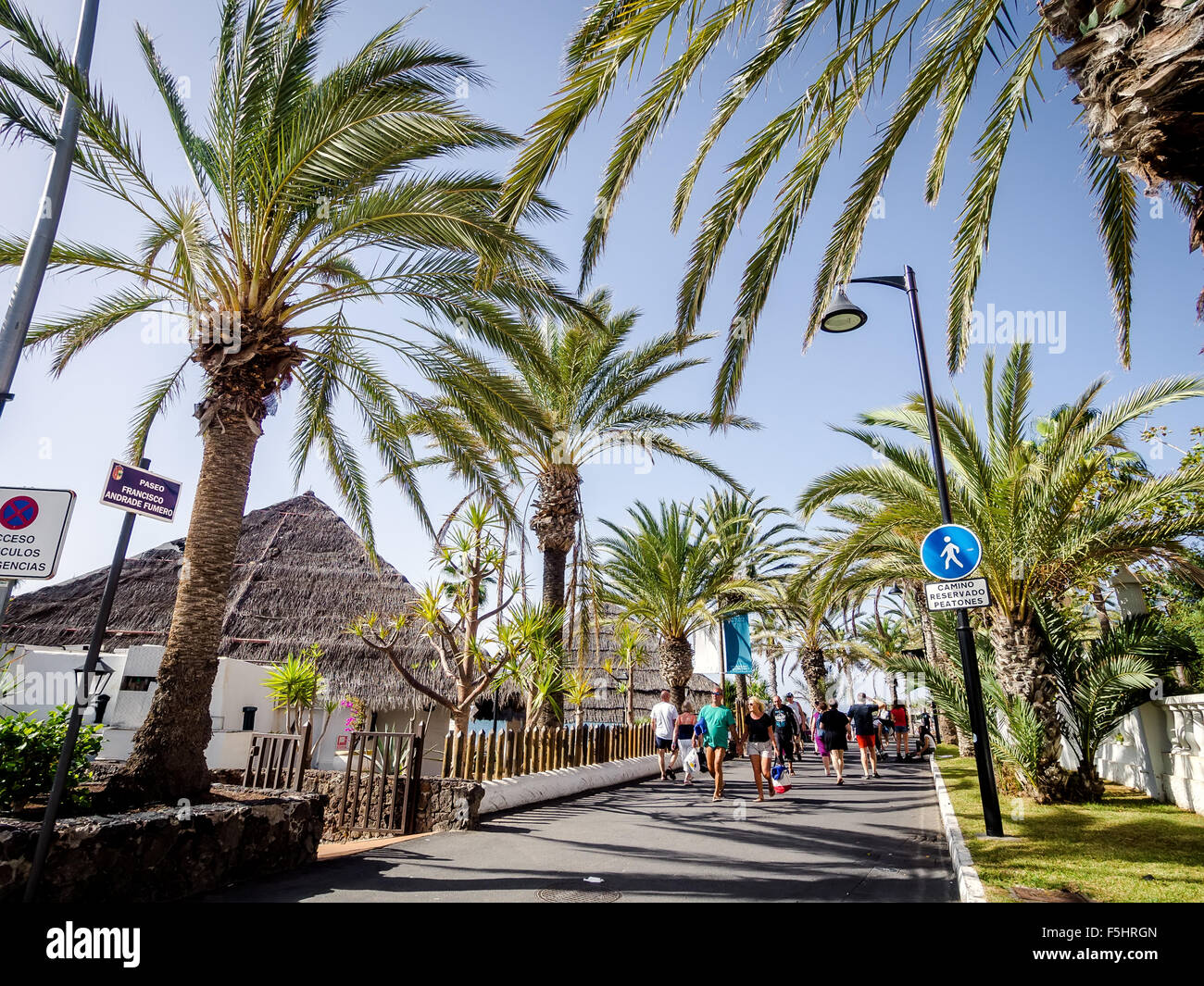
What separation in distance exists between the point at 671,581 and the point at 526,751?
32.1 ft

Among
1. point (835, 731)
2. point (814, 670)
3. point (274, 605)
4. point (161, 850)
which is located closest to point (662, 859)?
point (161, 850)

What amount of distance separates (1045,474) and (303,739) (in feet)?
37.7

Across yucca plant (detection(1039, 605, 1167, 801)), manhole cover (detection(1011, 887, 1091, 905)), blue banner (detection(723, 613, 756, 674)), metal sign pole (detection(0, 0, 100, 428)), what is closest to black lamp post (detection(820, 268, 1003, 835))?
manhole cover (detection(1011, 887, 1091, 905))

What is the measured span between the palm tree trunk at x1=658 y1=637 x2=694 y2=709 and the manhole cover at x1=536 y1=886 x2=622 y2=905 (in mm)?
15273

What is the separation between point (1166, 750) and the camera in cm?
1030

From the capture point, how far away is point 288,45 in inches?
304

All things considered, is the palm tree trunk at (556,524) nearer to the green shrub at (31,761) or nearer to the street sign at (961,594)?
the street sign at (961,594)

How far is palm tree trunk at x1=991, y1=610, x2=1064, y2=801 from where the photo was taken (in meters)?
10.3

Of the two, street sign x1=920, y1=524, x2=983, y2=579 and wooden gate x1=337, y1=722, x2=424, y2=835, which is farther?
wooden gate x1=337, y1=722, x2=424, y2=835

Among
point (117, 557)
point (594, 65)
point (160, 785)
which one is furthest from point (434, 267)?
point (160, 785)

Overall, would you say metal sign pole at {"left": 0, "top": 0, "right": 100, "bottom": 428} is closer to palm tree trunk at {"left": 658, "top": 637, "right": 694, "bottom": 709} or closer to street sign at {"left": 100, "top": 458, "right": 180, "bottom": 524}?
street sign at {"left": 100, "top": 458, "right": 180, "bottom": 524}

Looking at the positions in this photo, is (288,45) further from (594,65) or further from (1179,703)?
(1179,703)

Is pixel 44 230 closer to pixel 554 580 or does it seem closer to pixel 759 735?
pixel 554 580

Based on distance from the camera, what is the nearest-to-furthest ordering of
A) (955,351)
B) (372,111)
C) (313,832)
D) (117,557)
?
(117,557), (313,832), (372,111), (955,351)
